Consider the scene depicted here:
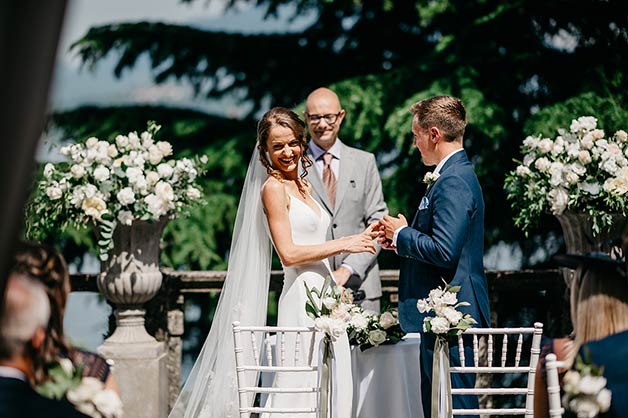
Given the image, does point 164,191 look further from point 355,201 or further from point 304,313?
point 304,313

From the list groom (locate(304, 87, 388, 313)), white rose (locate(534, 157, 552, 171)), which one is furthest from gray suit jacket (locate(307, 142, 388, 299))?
white rose (locate(534, 157, 552, 171))

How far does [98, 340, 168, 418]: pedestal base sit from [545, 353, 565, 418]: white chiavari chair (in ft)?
10.9

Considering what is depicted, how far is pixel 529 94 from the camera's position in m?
7.47

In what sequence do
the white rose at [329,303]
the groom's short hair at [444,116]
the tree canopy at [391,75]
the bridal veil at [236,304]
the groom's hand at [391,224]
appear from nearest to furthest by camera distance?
the white rose at [329,303] → the groom's short hair at [444,116] → the groom's hand at [391,224] → the bridal veil at [236,304] → the tree canopy at [391,75]

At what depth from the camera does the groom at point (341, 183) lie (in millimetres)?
4777

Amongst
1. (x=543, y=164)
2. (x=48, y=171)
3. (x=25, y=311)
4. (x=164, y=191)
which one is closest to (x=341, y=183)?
(x=164, y=191)

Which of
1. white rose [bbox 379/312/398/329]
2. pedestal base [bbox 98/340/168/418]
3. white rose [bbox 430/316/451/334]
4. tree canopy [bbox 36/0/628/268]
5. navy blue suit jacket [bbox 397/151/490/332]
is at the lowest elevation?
pedestal base [bbox 98/340/168/418]

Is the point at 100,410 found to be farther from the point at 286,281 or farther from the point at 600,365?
the point at 286,281

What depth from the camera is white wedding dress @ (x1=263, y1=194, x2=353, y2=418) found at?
377 centimetres

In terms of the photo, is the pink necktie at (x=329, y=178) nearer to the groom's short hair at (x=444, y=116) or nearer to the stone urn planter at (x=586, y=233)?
the groom's short hair at (x=444, y=116)

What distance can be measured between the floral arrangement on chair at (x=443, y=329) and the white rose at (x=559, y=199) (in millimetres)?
1840

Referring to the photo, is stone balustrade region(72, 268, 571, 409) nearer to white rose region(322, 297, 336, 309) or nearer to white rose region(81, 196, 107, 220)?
white rose region(81, 196, 107, 220)

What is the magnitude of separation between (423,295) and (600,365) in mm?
1294

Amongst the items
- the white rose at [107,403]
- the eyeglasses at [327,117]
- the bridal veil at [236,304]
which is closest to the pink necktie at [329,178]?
the eyeglasses at [327,117]
